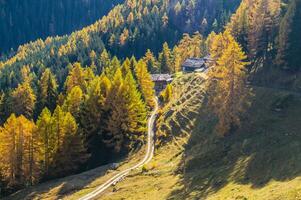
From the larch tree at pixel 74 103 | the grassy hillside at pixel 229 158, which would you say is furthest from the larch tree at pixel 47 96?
the grassy hillside at pixel 229 158

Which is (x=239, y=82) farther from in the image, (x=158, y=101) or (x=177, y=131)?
(x=158, y=101)

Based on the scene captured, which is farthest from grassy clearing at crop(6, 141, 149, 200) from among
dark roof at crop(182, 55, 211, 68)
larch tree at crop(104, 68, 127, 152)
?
dark roof at crop(182, 55, 211, 68)

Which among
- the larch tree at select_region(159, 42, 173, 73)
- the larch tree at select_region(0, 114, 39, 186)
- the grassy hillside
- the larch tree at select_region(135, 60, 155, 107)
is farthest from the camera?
the larch tree at select_region(159, 42, 173, 73)

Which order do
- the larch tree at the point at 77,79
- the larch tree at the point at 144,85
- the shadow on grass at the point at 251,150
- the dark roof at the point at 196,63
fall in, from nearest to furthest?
1. the shadow on grass at the point at 251,150
2. the larch tree at the point at 144,85
3. the larch tree at the point at 77,79
4. the dark roof at the point at 196,63

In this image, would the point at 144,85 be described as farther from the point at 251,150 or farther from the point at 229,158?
the point at 251,150

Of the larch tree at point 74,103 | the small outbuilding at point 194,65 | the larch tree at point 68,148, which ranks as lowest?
the larch tree at point 68,148

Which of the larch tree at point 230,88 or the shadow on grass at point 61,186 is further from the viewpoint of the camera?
the larch tree at point 230,88

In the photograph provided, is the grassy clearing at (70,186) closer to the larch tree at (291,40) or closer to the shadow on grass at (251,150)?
the shadow on grass at (251,150)

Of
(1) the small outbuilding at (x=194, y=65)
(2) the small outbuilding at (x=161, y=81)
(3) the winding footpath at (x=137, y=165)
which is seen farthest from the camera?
(1) the small outbuilding at (x=194, y=65)

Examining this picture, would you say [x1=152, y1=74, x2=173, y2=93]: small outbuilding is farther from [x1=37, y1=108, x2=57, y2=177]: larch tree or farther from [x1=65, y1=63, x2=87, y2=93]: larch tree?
[x1=37, y1=108, x2=57, y2=177]: larch tree
